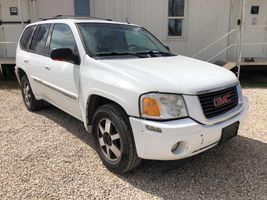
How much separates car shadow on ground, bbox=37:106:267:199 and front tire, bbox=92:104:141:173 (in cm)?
24

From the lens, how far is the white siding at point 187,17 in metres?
9.48

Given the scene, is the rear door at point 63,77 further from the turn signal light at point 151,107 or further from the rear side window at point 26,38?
the turn signal light at point 151,107

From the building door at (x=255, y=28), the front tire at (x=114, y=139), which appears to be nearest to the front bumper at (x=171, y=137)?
the front tire at (x=114, y=139)

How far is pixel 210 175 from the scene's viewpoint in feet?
10.7

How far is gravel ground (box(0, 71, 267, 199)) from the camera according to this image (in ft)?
9.66

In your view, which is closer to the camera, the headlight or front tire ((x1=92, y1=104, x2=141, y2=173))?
the headlight

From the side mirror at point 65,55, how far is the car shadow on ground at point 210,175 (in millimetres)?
1664

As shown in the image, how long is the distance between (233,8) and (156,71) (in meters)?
8.04

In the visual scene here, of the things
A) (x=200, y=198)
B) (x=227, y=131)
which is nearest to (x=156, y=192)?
(x=200, y=198)

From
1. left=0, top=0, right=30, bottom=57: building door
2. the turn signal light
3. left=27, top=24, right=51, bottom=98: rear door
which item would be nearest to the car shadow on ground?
the turn signal light

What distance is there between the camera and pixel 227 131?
310cm

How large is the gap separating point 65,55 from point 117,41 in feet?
2.76

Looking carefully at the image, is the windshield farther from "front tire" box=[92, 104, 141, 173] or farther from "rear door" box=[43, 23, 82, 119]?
"front tire" box=[92, 104, 141, 173]

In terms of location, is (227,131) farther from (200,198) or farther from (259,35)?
Answer: (259,35)
